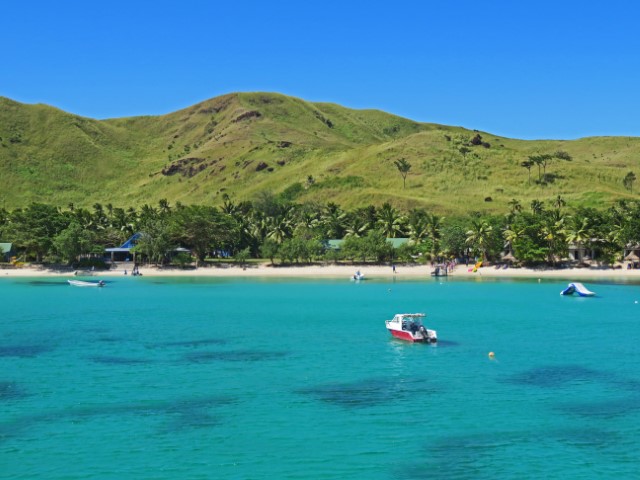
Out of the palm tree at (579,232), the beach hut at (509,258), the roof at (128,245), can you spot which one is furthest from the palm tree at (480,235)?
the roof at (128,245)

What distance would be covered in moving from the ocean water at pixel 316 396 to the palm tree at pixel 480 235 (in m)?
65.1

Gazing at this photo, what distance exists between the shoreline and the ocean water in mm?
63834

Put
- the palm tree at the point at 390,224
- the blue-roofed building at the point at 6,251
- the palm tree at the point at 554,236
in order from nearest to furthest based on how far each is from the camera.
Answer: the palm tree at the point at 554,236 < the blue-roofed building at the point at 6,251 < the palm tree at the point at 390,224

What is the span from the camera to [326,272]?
5782 inches

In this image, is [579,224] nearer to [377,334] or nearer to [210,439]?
[377,334]

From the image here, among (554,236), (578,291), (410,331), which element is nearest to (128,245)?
(554,236)

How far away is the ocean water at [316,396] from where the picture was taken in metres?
27.6

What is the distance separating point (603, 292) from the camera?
10138cm

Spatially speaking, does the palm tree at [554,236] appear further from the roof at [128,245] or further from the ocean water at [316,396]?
the roof at [128,245]

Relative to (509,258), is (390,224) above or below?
above

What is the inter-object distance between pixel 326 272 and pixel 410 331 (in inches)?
3563

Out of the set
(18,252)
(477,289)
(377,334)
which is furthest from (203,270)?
(377,334)

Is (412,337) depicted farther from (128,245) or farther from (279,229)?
(128,245)

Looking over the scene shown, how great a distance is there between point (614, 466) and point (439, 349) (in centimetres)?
2619
